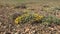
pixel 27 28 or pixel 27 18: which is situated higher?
pixel 27 18

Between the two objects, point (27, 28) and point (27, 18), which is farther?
point (27, 18)

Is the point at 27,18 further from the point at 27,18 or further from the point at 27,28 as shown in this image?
the point at 27,28

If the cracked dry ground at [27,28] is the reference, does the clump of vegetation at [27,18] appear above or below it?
above

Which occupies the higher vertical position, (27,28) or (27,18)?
(27,18)

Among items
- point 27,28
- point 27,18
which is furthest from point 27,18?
point 27,28

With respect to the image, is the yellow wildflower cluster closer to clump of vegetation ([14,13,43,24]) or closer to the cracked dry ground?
clump of vegetation ([14,13,43,24])

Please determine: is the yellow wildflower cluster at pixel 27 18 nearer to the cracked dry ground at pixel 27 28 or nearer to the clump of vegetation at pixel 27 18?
the clump of vegetation at pixel 27 18

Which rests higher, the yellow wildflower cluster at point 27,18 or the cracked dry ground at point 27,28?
the yellow wildflower cluster at point 27,18

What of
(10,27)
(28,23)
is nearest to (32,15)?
(28,23)

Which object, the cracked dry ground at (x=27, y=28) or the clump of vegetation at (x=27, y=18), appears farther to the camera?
the clump of vegetation at (x=27, y=18)

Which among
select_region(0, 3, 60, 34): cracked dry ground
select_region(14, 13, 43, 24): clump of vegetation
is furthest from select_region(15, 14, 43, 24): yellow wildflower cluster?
select_region(0, 3, 60, 34): cracked dry ground

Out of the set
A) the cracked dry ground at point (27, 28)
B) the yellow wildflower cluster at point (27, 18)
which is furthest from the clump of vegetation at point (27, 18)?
the cracked dry ground at point (27, 28)
